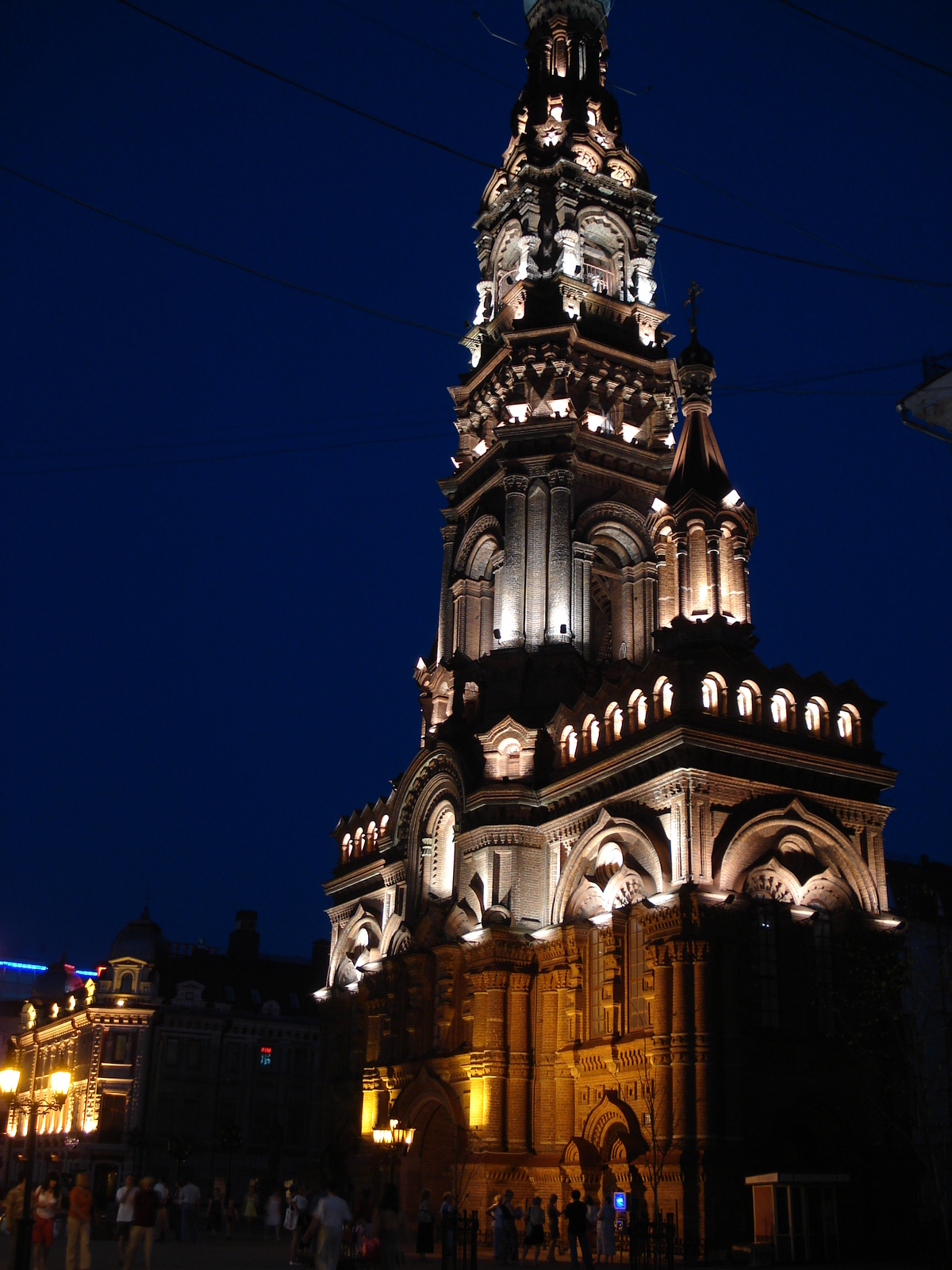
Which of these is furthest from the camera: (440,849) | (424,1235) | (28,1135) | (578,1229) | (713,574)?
(440,849)

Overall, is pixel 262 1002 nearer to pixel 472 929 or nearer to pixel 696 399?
pixel 472 929

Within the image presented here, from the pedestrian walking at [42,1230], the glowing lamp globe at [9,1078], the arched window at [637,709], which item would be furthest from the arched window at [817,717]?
the pedestrian walking at [42,1230]

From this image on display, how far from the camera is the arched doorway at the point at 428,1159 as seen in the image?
40.2 meters

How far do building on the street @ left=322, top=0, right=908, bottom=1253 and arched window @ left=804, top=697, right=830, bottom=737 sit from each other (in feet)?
0.21

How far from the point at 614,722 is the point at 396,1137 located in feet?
46.5

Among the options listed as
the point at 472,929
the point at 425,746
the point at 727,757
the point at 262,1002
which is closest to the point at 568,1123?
the point at 472,929

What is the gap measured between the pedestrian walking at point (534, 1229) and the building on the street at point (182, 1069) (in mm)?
30795

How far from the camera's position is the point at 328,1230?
16969mm

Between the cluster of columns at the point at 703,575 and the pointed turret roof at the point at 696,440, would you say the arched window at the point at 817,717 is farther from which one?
the pointed turret roof at the point at 696,440

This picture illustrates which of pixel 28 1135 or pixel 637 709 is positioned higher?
pixel 637 709

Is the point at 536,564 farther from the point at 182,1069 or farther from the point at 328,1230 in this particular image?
the point at 182,1069

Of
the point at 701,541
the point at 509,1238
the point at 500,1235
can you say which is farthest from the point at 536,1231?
the point at 701,541

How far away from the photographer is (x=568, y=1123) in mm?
36844

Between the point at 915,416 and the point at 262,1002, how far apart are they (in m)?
55.6
